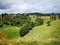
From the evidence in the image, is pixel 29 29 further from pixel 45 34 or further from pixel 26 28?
pixel 45 34

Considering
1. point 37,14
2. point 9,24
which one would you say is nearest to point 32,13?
point 37,14

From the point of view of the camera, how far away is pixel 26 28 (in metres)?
33.1

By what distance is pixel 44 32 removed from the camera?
34594 millimetres

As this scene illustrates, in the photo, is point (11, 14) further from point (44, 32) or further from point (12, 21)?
point (44, 32)

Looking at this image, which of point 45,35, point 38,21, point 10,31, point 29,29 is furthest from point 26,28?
point 45,35

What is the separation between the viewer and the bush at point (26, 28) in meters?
32.4

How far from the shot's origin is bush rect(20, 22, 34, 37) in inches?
1275

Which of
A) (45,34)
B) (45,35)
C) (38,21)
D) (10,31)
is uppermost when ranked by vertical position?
(38,21)

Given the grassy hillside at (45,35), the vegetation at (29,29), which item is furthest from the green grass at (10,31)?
the grassy hillside at (45,35)

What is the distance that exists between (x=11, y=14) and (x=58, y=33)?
7639mm

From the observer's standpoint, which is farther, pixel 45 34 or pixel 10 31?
pixel 45 34

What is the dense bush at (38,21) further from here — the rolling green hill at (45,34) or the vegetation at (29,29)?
the rolling green hill at (45,34)

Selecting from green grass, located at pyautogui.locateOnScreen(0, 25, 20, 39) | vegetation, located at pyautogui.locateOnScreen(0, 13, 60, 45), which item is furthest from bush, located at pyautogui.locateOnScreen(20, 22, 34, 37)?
green grass, located at pyautogui.locateOnScreen(0, 25, 20, 39)

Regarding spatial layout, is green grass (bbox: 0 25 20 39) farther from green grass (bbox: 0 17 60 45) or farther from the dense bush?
the dense bush
